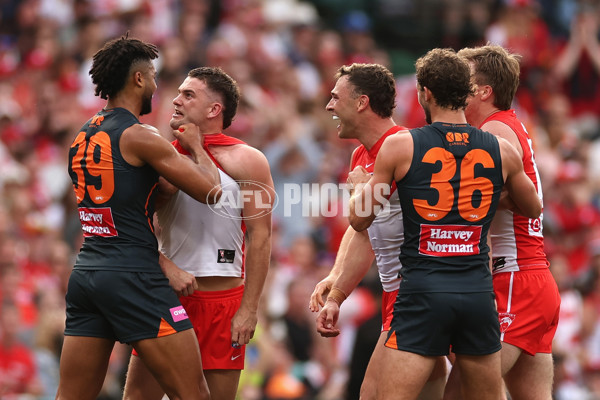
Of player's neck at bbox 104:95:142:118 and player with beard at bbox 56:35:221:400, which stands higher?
player's neck at bbox 104:95:142:118

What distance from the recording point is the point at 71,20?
13898 millimetres

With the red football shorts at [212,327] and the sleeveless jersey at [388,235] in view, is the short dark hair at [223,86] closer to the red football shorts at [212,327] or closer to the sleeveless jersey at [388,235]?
the sleeveless jersey at [388,235]

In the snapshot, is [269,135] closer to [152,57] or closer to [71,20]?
[71,20]

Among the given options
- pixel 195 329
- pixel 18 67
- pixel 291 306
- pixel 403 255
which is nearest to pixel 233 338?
pixel 195 329

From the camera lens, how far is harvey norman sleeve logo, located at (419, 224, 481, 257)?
5480mm

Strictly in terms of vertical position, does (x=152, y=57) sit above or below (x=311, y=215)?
above

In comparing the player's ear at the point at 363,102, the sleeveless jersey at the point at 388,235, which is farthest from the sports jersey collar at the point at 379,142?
the player's ear at the point at 363,102

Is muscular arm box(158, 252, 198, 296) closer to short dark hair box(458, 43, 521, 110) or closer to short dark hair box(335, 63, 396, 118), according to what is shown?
short dark hair box(335, 63, 396, 118)

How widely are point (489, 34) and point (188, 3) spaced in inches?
208

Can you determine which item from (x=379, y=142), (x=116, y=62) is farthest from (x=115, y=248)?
(x=379, y=142)

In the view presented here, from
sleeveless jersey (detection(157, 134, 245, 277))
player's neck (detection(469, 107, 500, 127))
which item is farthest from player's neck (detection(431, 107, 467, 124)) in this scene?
sleeveless jersey (detection(157, 134, 245, 277))

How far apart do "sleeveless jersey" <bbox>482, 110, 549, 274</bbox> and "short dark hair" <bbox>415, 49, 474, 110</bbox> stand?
65 cm

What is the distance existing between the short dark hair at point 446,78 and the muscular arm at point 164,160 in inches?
60.8

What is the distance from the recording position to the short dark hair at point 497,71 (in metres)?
6.30
